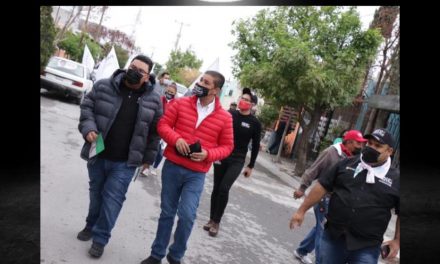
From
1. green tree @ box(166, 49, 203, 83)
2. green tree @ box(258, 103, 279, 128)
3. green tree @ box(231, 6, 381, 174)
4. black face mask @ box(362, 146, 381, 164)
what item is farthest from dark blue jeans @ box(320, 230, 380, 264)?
green tree @ box(166, 49, 203, 83)

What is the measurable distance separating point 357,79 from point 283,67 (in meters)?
2.17

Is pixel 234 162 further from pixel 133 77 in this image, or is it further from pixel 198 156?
pixel 133 77

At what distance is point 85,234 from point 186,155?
1139 mm

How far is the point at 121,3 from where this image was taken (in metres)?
1.68

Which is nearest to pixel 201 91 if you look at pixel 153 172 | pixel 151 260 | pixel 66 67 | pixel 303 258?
pixel 151 260

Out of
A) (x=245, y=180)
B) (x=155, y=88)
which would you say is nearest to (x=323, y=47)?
(x=245, y=180)

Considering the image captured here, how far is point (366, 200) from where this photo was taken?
277 centimetres

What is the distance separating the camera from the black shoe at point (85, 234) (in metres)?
3.70

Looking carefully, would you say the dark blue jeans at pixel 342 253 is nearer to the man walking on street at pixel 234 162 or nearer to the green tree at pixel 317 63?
the man walking on street at pixel 234 162

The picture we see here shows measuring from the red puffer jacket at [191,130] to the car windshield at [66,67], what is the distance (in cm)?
1221

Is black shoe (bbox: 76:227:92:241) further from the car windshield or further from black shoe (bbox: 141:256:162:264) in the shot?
the car windshield

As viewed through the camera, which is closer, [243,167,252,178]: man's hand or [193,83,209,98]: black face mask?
[193,83,209,98]: black face mask

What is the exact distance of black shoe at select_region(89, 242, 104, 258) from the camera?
344cm

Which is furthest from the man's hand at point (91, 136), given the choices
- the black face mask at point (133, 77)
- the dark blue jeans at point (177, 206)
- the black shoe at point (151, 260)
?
the black shoe at point (151, 260)
